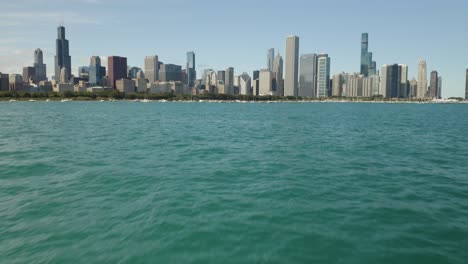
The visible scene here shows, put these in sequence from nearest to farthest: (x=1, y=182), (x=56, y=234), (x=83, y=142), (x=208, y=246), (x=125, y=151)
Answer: (x=208, y=246), (x=56, y=234), (x=1, y=182), (x=125, y=151), (x=83, y=142)

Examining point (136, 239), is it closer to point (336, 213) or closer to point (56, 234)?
point (56, 234)

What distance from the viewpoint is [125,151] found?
33812 mm

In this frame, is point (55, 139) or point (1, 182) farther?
point (55, 139)

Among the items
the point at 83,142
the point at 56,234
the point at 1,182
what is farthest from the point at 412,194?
the point at 83,142

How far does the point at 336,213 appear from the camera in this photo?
15.8m

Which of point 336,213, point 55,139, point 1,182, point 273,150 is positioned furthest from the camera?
point 55,139

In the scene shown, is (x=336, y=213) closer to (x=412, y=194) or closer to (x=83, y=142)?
(x=412, y=194)

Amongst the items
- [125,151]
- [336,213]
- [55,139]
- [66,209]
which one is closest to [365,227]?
[336,213]

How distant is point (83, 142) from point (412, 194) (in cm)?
3448

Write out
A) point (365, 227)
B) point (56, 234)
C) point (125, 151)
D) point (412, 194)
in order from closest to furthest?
point (56, 234) < point (365, 227) < point (412, 194) < point (125, 151)

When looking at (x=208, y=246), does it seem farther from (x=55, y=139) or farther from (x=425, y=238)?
(x=55, y=139)

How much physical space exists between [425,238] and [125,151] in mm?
27175

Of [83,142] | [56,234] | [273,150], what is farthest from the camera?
[83,142]

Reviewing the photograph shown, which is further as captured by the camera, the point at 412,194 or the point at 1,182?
the point at 1,182
